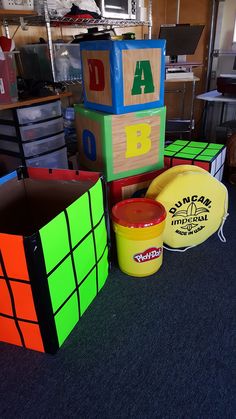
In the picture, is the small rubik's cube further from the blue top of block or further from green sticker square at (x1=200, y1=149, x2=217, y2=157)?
the blue top of block

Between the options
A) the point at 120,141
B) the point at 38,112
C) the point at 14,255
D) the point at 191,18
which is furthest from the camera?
the point at 191,18

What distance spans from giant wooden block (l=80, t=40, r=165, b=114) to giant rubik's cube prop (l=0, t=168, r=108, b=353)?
17.8 inches

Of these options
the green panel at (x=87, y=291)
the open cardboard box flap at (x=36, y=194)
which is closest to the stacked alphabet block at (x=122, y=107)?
the open cardboard box flap at (x=36, y=194)

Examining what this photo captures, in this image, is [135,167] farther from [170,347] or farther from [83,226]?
[170,347]

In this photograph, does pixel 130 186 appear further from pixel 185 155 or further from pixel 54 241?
pixel 54 241

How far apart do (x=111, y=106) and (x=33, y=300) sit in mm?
990

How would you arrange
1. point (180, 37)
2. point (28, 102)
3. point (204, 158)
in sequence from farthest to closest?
point (180, 37), point (204, 158), point (28, 102)

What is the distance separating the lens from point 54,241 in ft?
3.48

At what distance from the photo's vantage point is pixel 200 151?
2090mm

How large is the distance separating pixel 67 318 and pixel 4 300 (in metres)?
0.25

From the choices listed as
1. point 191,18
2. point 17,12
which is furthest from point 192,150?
point 191,18

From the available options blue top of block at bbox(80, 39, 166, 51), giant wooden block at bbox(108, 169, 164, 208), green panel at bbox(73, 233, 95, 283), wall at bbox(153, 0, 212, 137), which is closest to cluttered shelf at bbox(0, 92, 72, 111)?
blue top of block at bbox(80, 39, 166, 51)

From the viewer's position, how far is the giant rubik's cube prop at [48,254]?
1.01 m

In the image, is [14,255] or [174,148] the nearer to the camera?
[14,255]
